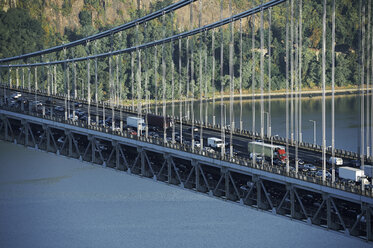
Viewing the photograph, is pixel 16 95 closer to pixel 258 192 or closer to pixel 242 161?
pixel 242 161

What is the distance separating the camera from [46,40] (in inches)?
5128

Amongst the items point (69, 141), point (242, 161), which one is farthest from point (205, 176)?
point (69, 141)

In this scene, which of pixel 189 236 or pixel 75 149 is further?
pixel 75 149

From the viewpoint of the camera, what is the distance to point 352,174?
45500 millimetres

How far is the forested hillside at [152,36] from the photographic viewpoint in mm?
119938

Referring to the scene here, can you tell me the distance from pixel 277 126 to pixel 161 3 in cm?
5785

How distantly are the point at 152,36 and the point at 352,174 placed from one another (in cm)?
8077

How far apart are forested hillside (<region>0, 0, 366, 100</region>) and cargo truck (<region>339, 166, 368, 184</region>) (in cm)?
6801

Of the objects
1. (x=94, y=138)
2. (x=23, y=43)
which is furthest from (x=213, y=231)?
(x=23, y=43)

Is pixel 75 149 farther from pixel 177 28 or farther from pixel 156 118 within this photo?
pixel 177 28

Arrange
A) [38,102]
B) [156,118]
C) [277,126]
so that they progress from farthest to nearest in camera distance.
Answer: [277,126] < [38,102] < [156,118]

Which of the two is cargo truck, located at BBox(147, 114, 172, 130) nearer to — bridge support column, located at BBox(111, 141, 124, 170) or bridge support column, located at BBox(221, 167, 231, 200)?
bridge support column, located at BBox(111, 141, 124, 170)

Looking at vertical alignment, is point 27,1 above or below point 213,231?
above

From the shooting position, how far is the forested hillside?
120 m
